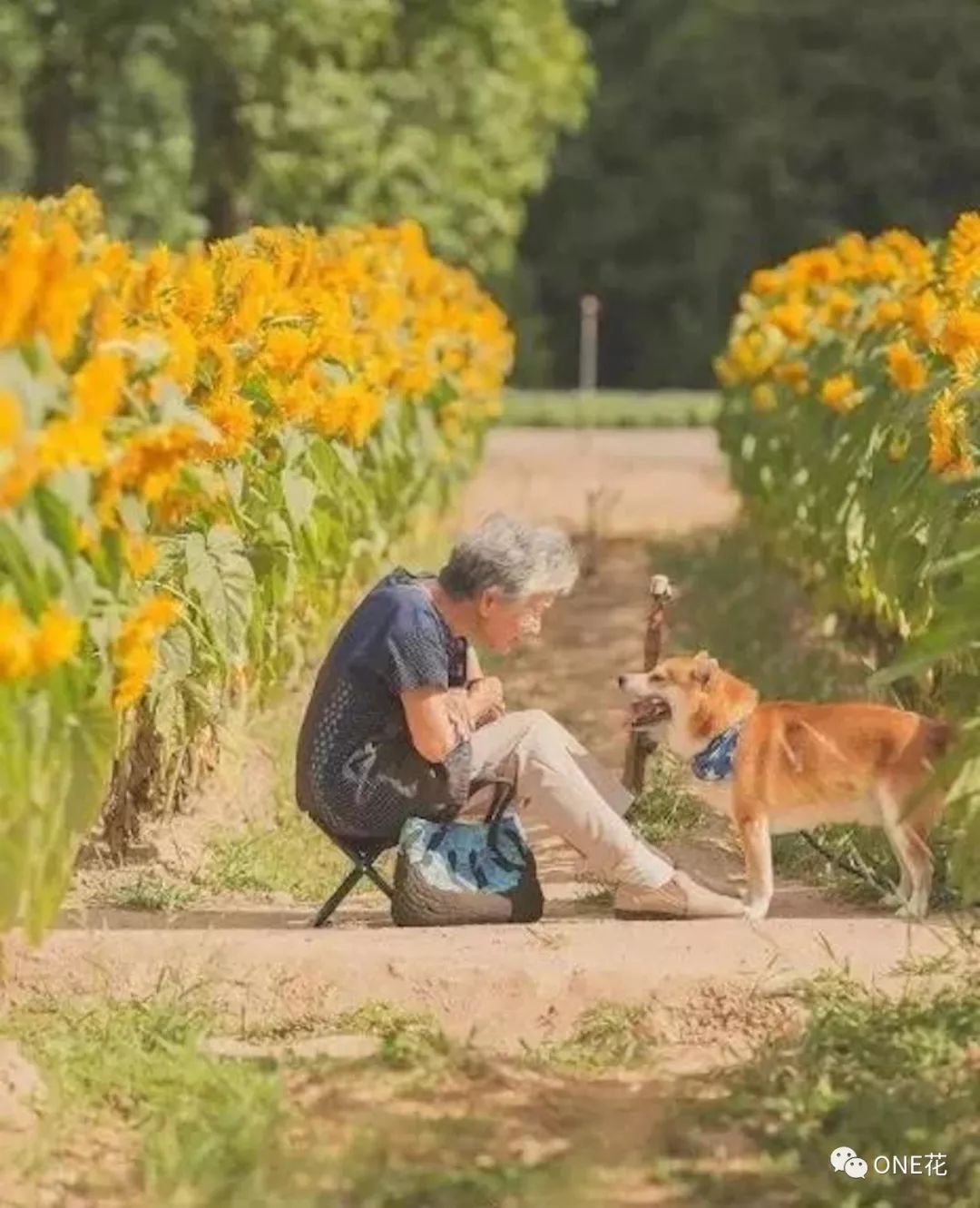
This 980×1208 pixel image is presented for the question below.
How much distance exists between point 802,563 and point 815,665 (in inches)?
73.6

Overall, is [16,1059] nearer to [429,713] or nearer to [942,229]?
[429,713]

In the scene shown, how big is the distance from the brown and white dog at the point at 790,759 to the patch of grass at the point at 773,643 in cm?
34

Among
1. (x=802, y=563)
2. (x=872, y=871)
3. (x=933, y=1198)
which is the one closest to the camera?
(x=933, y=1198)

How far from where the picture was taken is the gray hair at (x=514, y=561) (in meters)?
6.42

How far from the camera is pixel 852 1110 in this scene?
5051 millimetres

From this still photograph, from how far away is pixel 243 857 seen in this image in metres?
7.44

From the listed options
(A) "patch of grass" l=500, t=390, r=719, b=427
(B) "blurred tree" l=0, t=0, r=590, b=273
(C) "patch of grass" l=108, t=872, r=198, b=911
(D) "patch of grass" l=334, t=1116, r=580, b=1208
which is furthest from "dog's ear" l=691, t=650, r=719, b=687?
(A) "patch of grass" l=500, t=390, r=719, b=427

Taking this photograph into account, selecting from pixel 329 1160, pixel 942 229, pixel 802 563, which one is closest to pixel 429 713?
pixel 329 1160

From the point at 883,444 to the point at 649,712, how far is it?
2.65m

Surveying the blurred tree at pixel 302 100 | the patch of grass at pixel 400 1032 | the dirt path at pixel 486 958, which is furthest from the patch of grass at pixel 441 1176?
the blurred tree at pixel 302 100

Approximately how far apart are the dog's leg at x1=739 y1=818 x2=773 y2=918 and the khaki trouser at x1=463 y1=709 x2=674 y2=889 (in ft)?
0.59

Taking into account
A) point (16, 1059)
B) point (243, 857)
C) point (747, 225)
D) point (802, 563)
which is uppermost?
point (16, 1059)

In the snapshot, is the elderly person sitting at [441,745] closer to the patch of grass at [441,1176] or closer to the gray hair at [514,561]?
the gray hair at [514,561]

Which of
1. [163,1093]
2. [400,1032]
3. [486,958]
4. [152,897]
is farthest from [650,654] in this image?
[163,1093]
